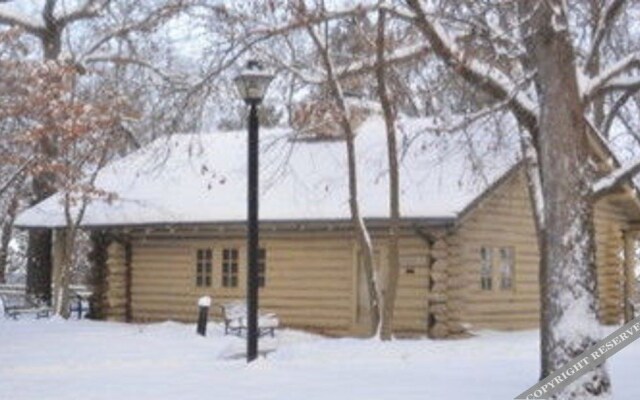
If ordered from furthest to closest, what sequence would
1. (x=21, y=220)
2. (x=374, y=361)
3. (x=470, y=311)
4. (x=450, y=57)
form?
(x=21, y=220)
(x=470, y=311)
(x=374, y=361)
(x=450, y=57)

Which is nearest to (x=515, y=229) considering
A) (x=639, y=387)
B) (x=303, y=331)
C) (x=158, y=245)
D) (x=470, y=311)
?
(x=470, y=311)

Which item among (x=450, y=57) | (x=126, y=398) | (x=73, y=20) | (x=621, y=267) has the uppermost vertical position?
(x=73, y=20)

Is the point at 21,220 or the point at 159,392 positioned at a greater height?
the point at 21,220

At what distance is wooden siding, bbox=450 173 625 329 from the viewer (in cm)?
2383

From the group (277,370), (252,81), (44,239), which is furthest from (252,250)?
(44,239)

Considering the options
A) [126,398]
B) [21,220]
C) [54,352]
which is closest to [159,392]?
[126,398]

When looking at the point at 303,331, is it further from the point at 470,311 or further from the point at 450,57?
the point at 450,57

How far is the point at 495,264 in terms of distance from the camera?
25203mm

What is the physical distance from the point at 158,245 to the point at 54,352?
8.57m

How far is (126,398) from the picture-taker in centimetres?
1243

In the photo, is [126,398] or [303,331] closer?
[126,398]

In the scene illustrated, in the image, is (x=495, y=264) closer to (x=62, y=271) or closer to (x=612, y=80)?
(x=62, y=271)

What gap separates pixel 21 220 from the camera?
2923 cm

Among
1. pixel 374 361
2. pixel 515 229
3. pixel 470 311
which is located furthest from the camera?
pixel 515 229
